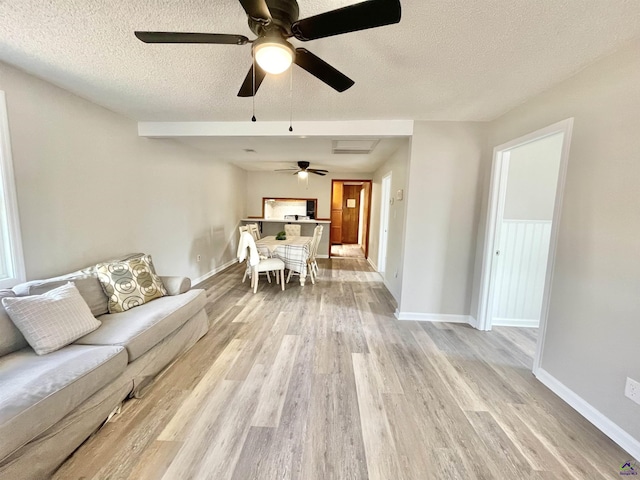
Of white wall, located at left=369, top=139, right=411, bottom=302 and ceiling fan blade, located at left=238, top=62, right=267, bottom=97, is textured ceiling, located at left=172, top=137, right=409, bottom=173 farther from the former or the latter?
ceiling fan blade, located at left=238, top=62, right=267, bottom=97

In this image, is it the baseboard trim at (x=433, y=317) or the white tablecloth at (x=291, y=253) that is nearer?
the baseboard trim at (x=433, y=317)

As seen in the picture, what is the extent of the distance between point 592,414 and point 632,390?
1.08ft

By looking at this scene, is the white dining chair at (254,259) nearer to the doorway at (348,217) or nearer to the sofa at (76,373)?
the sofa at (76,373)

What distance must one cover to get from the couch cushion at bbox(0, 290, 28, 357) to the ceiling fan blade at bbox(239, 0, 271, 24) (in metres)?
2.21

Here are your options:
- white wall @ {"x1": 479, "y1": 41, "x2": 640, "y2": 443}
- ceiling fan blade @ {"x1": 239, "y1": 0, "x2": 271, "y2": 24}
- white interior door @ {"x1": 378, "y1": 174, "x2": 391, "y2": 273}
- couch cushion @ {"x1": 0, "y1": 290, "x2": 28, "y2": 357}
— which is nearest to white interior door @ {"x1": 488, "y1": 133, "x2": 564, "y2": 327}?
white wall @ {"x1": 479, "y1": 41, "x2": 640, "y2": 443}

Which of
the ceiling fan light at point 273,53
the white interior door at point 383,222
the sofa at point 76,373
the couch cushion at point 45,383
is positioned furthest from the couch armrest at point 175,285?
the white interior door at point 383,222

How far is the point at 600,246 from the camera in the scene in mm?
1628

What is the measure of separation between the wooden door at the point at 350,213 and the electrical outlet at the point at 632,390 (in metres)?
7.73

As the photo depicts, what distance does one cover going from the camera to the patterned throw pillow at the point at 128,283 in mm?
2092

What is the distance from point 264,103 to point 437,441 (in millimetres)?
3006

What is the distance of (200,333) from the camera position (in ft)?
8.23

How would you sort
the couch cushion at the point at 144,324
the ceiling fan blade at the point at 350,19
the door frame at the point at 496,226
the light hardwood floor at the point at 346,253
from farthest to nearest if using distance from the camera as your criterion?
the light hardwood floor at the point at 346,253 < the door frame at the point at 496,226 < the couch cushion at the point at 144,324 < the ceiling fan blade at the point at 350,19

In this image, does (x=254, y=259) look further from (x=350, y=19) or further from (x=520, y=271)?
(x=520, y=271)

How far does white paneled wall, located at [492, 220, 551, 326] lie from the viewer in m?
2.81
